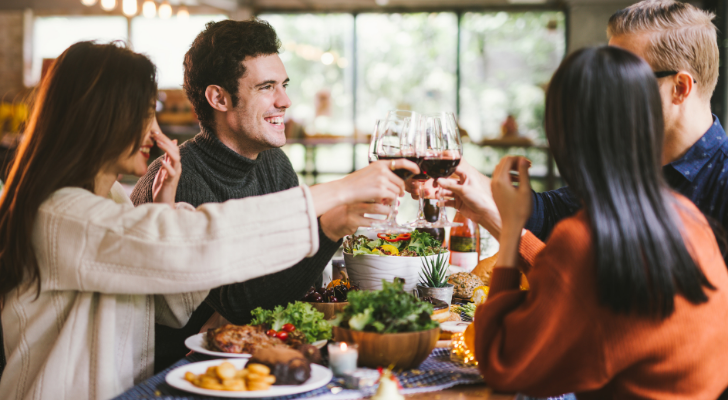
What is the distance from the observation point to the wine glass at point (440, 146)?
1.36 m

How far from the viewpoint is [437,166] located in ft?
4.50

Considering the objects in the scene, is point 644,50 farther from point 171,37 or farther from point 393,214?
point 171,37

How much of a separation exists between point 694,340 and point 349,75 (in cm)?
786

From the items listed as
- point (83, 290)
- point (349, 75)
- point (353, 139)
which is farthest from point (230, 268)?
point (349, 75)

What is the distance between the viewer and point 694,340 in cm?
100

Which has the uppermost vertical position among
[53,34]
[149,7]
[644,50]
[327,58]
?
[53,34]

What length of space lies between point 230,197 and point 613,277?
4.76ft

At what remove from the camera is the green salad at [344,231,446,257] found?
1.75 meters

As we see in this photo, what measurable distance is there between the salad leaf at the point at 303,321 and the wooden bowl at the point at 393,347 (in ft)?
0.55

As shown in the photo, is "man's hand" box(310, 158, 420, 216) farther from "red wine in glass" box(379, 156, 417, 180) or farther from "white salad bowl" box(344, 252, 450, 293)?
"white salad bowl" box(344, 252, 450, 293)

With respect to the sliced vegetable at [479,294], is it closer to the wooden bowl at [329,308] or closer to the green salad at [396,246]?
the green salad at [396,246]

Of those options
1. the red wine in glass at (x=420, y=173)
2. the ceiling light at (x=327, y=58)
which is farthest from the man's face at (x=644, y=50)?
the ceiling light at (x=327, y=58)

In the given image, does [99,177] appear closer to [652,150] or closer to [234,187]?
[234,187]

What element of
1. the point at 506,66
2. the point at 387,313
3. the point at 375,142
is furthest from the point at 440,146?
the point at 506,66
